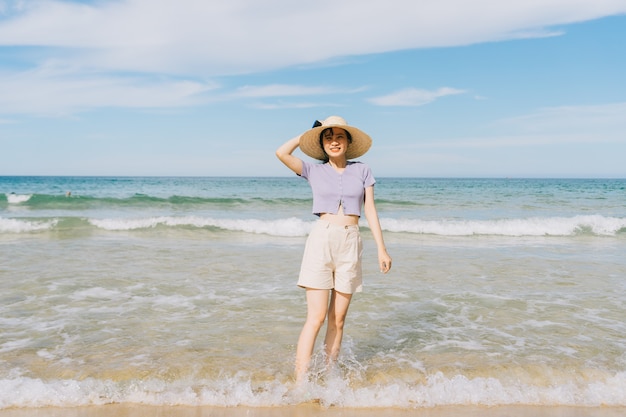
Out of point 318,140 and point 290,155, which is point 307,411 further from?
point 318,140

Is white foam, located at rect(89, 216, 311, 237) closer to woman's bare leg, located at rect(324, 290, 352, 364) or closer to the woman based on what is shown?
woman's bare leg, located at rect(324, 290, 352, 364)

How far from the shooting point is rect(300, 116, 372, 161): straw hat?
13.4ft

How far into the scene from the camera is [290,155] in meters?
4.16

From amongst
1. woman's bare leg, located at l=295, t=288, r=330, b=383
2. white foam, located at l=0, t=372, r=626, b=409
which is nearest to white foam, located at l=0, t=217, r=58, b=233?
white foam, located at l=0, t=372, r=626, b=409

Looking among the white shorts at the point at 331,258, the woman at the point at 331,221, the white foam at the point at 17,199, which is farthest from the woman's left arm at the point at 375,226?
the white foam at the point at 17,199

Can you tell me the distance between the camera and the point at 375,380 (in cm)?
477

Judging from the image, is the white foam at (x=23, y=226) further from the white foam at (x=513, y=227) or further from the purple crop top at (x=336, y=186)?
the purple crop top at (x=336, y=186)

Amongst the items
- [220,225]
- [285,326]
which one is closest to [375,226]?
[285,326]

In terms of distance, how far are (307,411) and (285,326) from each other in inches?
89.8

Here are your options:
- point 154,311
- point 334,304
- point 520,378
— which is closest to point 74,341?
point 154,311

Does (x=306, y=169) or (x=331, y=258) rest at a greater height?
(x=306, y=169)

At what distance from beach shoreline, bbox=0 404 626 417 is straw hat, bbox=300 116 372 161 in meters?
2.13

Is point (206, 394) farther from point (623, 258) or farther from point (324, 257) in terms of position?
point (623, 258)

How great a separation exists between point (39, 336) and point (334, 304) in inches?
145
